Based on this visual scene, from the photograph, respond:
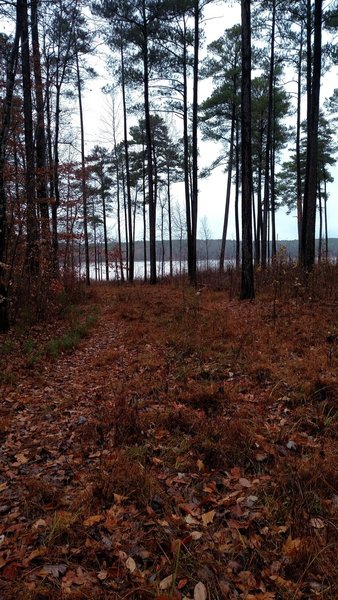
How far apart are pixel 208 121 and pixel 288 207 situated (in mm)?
13696

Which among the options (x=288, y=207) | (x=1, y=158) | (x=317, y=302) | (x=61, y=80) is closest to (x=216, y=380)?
(x=317, y=302)

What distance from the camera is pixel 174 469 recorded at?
3027mm

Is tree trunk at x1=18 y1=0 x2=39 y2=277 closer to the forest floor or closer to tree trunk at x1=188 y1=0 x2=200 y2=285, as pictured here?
the forest floor

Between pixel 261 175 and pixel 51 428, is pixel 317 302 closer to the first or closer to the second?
pixel 51 428

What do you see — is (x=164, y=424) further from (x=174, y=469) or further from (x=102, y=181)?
(x=102, y=181)

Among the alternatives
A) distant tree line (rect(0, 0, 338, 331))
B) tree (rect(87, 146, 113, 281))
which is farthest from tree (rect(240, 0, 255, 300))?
tree (rect(87, 146, 113, 281))

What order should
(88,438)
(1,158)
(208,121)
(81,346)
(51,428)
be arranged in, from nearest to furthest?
(88,438) → (51,428) → (1,158) → (81,346) → (208,121)

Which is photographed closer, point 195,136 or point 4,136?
point 4,136

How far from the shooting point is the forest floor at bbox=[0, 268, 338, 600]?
2041 millimetres

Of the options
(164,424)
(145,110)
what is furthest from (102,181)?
(164,424)

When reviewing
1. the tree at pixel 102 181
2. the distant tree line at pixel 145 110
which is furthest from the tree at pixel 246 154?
the tree at pixel 102 181

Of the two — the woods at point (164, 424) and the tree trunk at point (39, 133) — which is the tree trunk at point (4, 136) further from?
the tree trunk at point (39, 133)

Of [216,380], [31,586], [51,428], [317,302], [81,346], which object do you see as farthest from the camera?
[317,302]

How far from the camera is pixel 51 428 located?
381 centimetres
